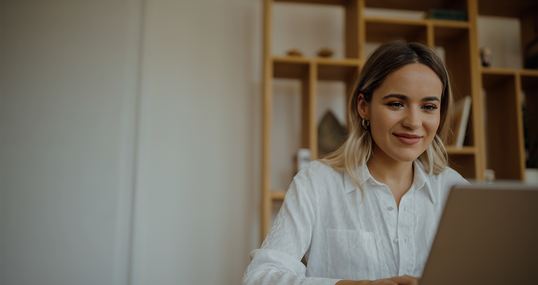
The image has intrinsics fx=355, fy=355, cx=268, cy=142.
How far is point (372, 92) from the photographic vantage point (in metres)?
1.03

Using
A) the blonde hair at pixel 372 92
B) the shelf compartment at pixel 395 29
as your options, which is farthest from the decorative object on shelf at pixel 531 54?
the blonde hair at pixel 372 92

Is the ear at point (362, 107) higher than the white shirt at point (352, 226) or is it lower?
higher

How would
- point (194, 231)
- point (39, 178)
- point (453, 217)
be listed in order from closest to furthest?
point (453, 217), point (39, 178), point (194, 231)

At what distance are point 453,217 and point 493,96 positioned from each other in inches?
90.6

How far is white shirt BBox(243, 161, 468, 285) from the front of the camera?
954 mm

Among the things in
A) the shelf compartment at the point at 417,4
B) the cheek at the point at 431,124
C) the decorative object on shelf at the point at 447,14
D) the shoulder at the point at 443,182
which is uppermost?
the shelf compartment at the point at 417,4

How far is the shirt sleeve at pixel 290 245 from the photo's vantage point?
79cm

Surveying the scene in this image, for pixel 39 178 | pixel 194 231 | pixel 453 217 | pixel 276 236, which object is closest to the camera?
pixel 453 217

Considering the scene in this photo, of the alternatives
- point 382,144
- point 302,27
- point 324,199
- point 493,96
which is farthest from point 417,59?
point 493,96

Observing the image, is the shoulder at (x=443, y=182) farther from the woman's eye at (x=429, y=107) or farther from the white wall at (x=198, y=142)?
the white wall at (x=198, y=142)

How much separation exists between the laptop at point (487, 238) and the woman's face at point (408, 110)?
44 cm

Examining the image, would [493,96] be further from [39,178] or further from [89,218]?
[39,178]

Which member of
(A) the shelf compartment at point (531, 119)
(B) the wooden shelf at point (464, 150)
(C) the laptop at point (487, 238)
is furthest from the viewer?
(A) the shelf compartment at point (531, 119)

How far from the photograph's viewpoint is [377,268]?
37.9 inches
